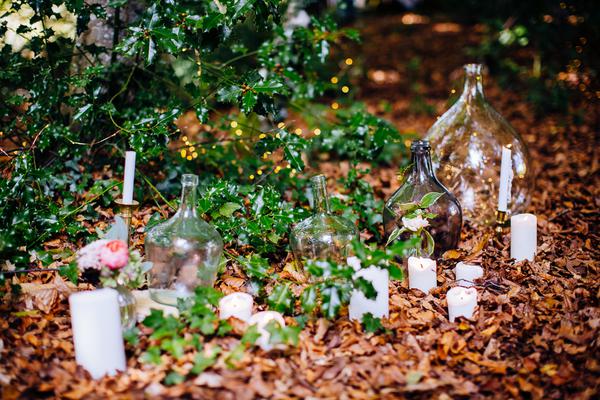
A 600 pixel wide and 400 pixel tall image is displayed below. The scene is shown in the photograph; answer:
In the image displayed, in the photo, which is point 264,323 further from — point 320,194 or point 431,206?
point 431,206

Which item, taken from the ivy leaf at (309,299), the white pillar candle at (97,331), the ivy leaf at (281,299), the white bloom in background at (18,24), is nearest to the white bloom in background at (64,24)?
the white bloom in background at (18,24)

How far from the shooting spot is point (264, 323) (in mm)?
2213

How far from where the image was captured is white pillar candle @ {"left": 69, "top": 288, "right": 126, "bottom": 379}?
6.56 feet

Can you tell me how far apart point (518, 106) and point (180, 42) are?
4934 millimetres

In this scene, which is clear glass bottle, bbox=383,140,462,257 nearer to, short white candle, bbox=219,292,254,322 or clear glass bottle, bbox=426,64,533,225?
clear glass bottle, bbox=426,64,533,225

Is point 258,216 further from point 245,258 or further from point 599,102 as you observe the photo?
point 599,102

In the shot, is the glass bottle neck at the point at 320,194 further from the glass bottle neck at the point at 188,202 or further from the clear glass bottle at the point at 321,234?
the glass bottle neck at the point at 188,202

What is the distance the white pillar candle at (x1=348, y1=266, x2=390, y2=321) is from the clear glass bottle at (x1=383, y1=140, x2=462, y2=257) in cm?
57

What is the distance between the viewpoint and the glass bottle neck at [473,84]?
10.9 feet

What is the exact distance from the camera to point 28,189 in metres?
2.80

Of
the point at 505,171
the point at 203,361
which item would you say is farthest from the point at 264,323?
the point at 505,171

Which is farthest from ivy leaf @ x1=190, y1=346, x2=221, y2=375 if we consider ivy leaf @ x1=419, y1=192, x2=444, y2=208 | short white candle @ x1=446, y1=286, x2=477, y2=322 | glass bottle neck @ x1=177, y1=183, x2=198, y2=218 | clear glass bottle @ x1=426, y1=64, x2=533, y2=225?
clear glass bottle @ x1=426, y1=64, x2=533, y2=225

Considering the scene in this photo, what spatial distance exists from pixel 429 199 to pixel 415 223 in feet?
0.49

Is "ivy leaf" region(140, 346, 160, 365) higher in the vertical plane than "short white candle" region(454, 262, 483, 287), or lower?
lower
